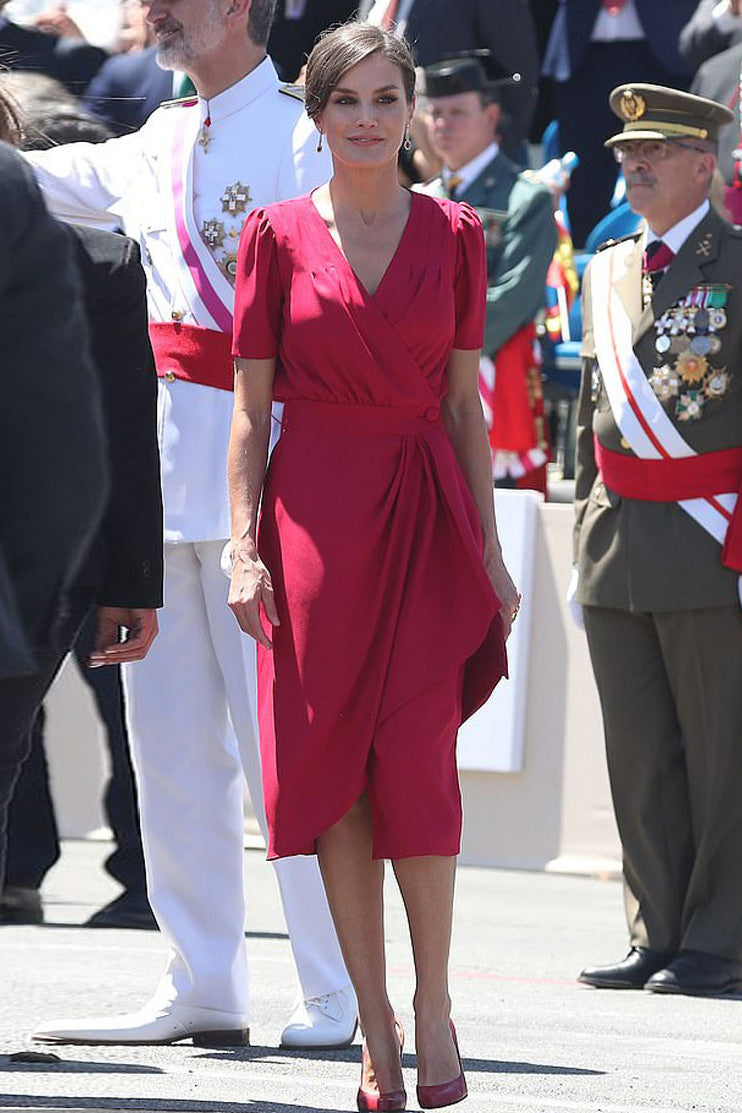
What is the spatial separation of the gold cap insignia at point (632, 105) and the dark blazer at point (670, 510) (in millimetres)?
331

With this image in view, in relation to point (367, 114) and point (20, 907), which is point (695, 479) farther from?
point (20, 907)

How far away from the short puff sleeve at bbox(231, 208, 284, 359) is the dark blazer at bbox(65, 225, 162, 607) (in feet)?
1.11

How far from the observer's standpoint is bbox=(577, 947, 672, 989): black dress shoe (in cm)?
604

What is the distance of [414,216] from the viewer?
4293 mm

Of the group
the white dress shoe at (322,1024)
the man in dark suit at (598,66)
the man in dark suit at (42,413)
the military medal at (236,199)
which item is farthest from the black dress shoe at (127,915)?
the man in dark suit at (598,66)

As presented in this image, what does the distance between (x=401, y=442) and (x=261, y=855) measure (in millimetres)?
4300

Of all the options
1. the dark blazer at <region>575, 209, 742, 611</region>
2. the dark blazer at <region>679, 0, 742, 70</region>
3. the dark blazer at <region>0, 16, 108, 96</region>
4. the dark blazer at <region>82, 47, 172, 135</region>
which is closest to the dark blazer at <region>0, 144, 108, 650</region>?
the dark blazer at <region>575, 209, 742, 611</region>

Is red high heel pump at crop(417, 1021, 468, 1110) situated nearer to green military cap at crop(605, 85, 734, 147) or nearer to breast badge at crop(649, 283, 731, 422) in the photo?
breast badge at crop(649, 283, 731, 422)

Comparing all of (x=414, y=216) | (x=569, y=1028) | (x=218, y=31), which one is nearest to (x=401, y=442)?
(x=414, y=216)

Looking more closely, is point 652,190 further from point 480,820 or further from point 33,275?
point 33,275

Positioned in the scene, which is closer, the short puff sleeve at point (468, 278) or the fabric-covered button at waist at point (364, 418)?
the fabric-covered button at waist at point (364, 418)

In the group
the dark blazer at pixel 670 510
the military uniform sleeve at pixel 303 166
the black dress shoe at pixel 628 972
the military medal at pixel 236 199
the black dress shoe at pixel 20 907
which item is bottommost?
the black dress shoe at pixel 20 907

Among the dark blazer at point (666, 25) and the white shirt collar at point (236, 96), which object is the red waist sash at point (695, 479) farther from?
the dark blazer at point (666, 25)

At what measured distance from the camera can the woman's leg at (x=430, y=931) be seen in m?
4.05
